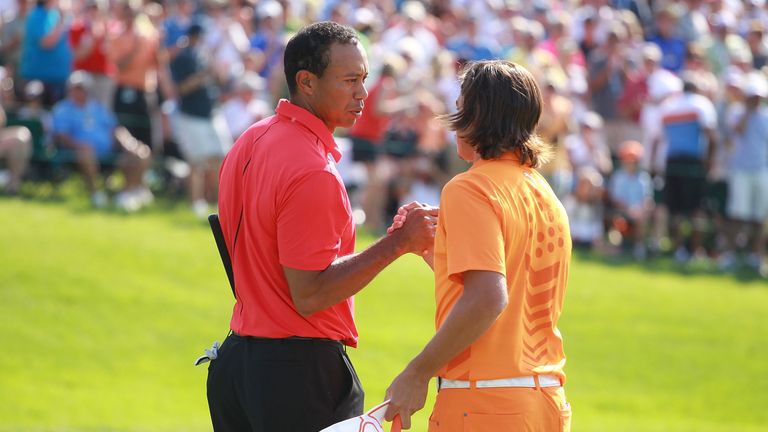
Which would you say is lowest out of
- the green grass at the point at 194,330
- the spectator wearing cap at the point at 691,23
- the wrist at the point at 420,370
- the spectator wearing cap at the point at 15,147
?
the green grass at the point at 194,330

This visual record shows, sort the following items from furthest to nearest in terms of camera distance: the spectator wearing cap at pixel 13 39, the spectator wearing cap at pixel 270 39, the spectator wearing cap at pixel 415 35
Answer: the spectator wearing cap at pixel 415 35 → the spectator wearing cap at pixel 270 39 → the spectator wearing cap at pixel 13 39

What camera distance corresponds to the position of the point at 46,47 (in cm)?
1539

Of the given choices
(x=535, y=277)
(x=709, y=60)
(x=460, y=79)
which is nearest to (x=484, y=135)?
(x=460, y=79)

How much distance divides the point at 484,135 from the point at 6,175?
12.7 m

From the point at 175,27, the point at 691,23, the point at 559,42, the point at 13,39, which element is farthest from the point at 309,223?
the point at 691,23

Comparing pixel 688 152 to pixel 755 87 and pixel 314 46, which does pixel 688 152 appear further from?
pixel 314 46

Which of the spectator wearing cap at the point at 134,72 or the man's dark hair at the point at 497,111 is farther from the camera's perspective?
the spectator wearing cap at the point at 134,72

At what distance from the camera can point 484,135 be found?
13.4 ft

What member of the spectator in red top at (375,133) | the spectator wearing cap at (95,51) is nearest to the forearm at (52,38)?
the spectator wearing cap at (95,51)

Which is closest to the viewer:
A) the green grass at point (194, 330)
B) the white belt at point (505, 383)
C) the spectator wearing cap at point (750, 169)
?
the white belt at point (505, 383)

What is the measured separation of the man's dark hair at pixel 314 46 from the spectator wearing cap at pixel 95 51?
1130 centimetres

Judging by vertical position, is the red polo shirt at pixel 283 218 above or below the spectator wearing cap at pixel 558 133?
above

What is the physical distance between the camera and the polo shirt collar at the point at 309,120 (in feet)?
15.3

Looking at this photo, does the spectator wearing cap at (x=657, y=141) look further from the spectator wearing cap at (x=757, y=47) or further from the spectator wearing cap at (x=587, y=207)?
the spectator wearing cap at (x=757, y=47)
